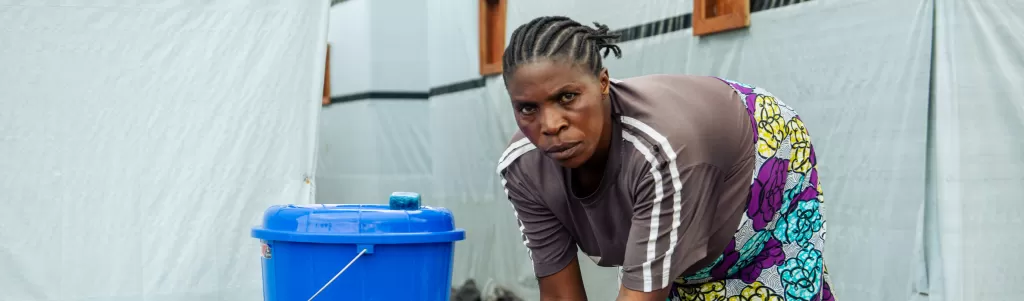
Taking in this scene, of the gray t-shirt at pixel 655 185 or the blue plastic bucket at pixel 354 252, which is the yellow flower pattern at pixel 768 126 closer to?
the gray t-shirt at pixel 655 185

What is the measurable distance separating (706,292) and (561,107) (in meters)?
0.61

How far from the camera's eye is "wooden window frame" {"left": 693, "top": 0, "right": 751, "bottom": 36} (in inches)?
132

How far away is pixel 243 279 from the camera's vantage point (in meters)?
3.85

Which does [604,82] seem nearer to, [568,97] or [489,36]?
[568,97]

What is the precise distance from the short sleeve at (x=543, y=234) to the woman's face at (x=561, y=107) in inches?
11.0

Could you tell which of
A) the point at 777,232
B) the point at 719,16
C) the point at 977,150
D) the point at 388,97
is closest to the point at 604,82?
the point at 777,232

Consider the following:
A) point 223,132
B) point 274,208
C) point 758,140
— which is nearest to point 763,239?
point 758,140

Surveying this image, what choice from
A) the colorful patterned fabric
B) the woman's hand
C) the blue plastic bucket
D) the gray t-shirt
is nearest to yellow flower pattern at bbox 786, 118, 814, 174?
the colorful patterned fabric

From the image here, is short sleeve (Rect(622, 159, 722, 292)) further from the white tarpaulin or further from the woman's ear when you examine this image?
the white tarpaulin

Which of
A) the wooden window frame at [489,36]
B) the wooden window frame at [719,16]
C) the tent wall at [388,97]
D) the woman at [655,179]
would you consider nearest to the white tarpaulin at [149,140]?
the wooden window frame at [719,16]

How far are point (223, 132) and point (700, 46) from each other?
178 centimetres

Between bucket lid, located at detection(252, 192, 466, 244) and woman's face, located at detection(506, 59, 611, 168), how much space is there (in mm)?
951

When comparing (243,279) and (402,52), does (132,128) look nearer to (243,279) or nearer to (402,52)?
(243,279)

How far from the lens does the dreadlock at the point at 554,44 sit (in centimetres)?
153
